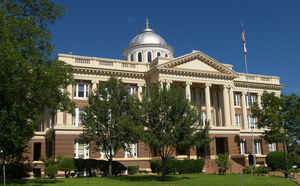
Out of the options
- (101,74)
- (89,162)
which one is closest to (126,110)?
(89,162)

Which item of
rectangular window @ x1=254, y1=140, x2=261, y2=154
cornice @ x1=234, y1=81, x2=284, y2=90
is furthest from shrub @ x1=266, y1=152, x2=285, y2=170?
cornice @ x1=234, y1=81, x2=284, y2=90

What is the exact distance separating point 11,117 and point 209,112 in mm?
30655

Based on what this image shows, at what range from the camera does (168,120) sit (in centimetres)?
2823

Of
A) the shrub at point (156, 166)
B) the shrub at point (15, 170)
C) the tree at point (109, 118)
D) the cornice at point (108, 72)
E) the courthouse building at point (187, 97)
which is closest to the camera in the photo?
the tree at point (109, 118)

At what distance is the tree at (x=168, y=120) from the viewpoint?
2762 cm

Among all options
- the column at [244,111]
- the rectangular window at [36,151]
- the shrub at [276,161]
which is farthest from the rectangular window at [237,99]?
the rectangular window at [36,151]

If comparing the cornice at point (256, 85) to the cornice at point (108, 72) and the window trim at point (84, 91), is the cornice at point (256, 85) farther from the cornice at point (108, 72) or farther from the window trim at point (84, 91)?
the window trim at point (84, 91)

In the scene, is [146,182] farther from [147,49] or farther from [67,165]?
[147,49]

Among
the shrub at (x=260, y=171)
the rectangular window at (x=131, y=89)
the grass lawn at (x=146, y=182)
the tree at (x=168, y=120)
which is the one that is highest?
the rectangular window at (x=131, y=89)

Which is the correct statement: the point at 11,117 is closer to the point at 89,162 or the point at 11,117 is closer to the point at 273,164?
the point at 89,162

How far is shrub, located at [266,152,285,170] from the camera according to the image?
41.4 metres

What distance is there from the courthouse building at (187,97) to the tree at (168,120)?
9933 millimetres

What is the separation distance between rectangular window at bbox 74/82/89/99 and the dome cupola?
1832 cm

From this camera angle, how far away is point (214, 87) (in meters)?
51.7
